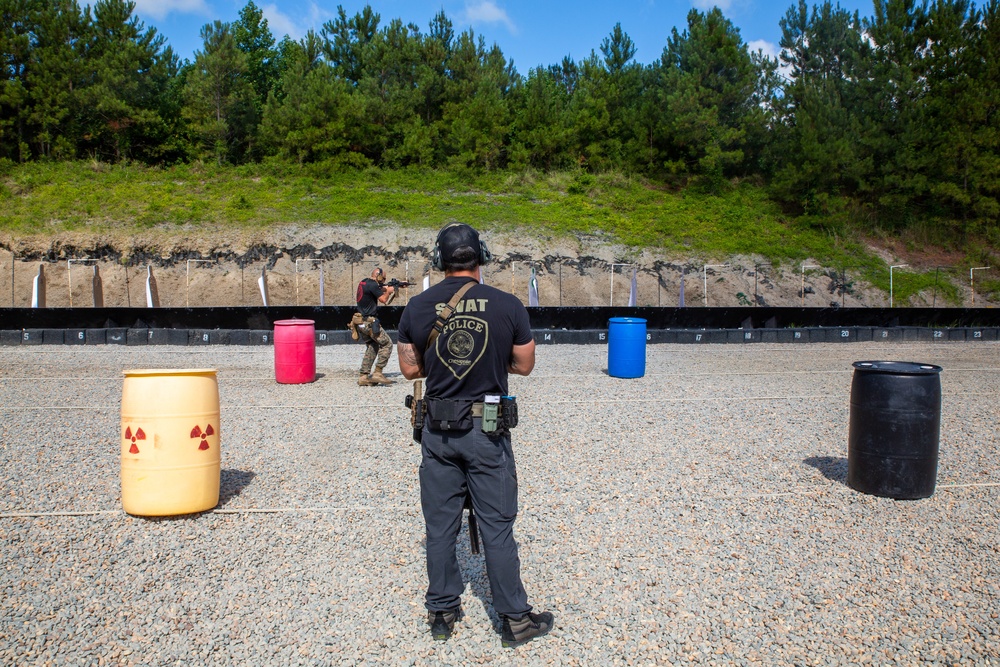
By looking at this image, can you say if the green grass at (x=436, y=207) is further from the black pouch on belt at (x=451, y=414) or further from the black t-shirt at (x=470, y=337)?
the black pouch on belt at (x=451, y=414)

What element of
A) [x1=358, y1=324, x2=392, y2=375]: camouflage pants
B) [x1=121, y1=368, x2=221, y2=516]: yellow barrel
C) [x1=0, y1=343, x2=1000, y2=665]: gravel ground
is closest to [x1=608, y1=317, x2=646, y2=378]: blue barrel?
[x1=358, y1=324, x2=392, y2=375]: camouflage pants

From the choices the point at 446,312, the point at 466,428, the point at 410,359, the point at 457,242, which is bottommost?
Answer: the point at 466,428

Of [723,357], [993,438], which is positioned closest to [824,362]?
[723,357]

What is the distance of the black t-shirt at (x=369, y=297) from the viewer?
42.6 feet

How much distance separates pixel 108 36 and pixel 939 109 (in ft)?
149

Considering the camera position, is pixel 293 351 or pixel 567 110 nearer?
pixel 293 351

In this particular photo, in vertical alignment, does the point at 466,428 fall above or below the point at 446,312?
below

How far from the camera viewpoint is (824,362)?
17.8 m

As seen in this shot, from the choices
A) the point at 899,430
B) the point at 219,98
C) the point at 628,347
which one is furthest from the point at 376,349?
the point at 219,98

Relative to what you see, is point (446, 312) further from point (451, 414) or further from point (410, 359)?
point (451, 414)

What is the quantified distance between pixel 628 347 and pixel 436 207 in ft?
84.4

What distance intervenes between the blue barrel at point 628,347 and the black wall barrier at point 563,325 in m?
7.45

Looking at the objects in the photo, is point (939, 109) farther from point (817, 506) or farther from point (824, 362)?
point (817, 506)

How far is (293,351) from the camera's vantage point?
44.2ft
